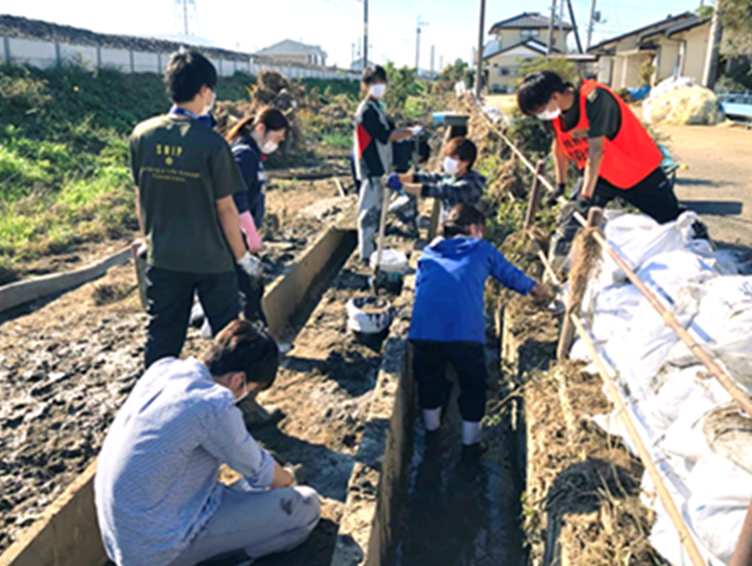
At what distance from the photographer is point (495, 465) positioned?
4016 mm

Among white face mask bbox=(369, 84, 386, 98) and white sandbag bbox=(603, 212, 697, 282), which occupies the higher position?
white face mask bbox=(369, 84, 386, 98)

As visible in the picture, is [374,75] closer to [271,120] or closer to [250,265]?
[271,120]

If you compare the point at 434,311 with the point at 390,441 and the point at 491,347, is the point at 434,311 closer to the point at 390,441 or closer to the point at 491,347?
the point at 390,441

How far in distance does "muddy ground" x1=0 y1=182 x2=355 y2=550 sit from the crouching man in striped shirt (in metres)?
1.17

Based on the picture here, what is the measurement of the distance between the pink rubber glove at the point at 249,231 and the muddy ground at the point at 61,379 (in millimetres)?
1216

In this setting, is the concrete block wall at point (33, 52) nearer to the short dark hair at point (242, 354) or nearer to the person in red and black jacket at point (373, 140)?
the person in red and black jacket at point (373, 140)

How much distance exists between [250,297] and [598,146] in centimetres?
252

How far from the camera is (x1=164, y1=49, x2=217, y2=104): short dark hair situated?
285 cm

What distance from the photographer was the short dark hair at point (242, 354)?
7.48 feet

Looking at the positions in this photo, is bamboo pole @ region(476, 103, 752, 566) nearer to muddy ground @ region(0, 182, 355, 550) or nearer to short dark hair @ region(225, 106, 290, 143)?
muddy ground @ region(0, 182, 355, 550)

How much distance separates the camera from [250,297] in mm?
4008

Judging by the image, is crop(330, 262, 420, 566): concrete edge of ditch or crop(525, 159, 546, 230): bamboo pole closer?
crop(330, 262, 420, 566): concrete edge of ditch

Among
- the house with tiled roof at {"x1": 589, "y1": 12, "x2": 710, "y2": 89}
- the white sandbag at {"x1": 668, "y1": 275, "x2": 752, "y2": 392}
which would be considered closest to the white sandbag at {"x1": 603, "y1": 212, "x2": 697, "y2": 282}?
the white sandbag at {"x1": 668, "y1": 275, "x2": 752, "y2": 392}

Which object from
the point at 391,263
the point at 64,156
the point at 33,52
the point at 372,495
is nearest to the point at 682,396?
the point at 372,495
